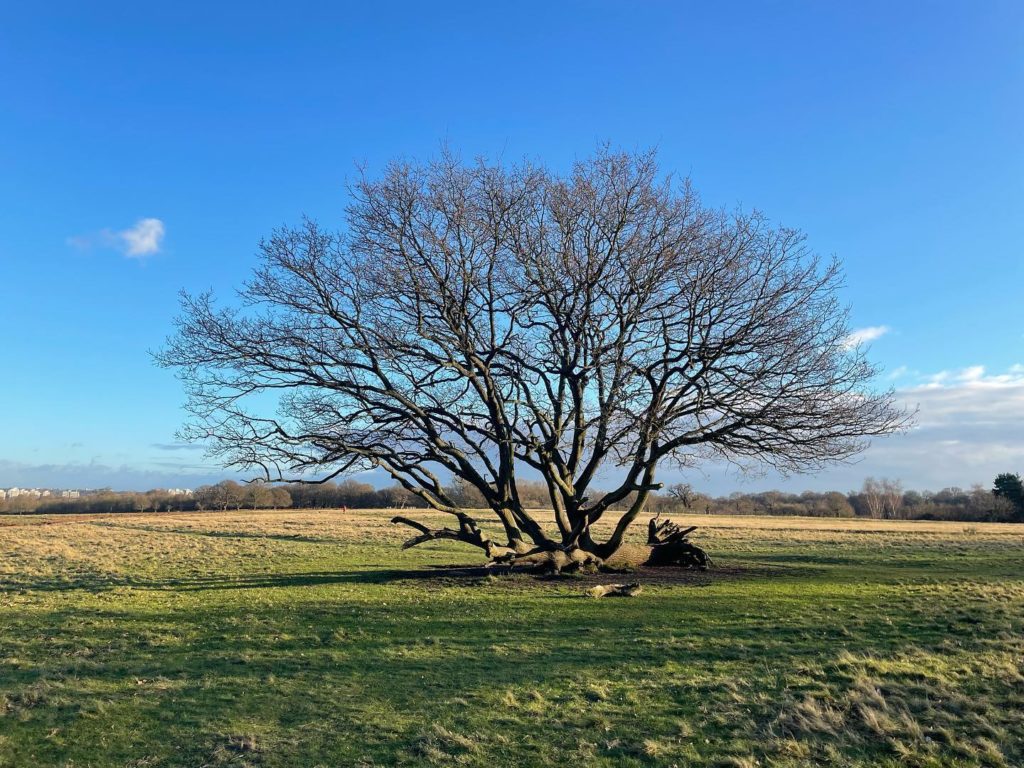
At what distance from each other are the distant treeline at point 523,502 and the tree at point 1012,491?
0.36ft

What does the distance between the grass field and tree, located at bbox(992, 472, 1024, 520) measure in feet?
224

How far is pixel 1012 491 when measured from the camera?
73000 millimetres

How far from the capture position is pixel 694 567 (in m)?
20.9

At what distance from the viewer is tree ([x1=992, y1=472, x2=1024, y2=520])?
72500 mm

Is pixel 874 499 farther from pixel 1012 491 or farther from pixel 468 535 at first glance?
pixel 468 535

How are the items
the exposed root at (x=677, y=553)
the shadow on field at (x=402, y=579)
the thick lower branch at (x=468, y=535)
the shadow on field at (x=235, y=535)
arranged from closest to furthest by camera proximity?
the shadow on field at (x=402, y=579) → the thick lower branch at (x=468, y=535) → the exposed root at (x=677, y=553) → the shadow on field at (x=235, y=535)

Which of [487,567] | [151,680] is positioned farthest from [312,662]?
[487,567]

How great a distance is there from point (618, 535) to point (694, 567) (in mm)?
3071

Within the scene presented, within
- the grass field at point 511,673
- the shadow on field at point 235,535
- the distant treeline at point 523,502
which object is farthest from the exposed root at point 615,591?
the distant treeline at point 523,502

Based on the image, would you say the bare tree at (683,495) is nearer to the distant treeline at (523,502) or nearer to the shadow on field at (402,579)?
the shadow on field at (402,579)

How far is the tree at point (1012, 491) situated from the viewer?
72500 millimetres

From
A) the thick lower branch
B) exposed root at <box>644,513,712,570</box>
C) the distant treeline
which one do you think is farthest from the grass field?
the distant treeline

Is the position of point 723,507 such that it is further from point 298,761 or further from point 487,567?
point 298,761

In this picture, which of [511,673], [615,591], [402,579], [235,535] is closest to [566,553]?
[615,591]
